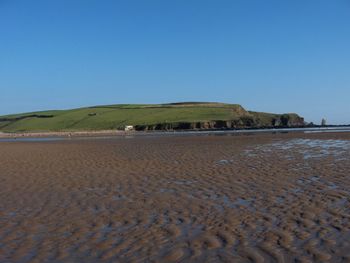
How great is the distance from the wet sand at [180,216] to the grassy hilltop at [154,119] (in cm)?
11962

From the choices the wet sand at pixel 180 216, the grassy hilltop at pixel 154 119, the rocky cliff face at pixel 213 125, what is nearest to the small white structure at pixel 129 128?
the rocky cliff face at pixel 213 125

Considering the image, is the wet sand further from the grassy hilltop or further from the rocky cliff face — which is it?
the grassy hilltop

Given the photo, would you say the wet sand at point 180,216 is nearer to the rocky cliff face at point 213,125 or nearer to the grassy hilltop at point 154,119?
the rocky cliff face at point 213,125

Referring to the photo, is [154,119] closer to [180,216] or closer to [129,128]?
[129,128]

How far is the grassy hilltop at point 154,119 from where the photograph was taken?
138 meters

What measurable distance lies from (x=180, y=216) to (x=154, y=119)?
460 ft

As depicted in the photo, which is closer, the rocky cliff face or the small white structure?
the rocky cliff face

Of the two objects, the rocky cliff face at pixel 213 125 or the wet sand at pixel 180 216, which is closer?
the wet sand at pixel 180 216

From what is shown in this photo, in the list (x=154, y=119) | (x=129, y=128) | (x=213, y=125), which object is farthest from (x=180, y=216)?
(x=154, y=119)

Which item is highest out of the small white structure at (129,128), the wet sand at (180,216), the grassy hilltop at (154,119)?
the grassy hilltop at (154,119)

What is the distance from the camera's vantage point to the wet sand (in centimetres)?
650

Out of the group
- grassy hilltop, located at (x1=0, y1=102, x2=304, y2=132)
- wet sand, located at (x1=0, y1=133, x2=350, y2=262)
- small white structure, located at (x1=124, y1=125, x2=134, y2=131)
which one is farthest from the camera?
grassy hilltop, located at (x1=0, y1=102, x2=304, y2=132)

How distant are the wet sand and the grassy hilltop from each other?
119625 millimetres

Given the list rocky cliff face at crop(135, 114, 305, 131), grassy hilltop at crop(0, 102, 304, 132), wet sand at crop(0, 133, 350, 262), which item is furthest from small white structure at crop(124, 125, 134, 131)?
wet sand at crop(0, 133, 350, 262)
